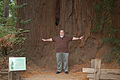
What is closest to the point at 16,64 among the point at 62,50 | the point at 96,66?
the point at 62,50

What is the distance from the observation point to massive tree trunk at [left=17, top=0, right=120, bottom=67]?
11.7 meters

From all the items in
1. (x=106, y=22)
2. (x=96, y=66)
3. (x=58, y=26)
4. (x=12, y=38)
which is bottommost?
(x=96, y=66)

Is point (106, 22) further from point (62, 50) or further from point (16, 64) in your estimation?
point (16, 64)

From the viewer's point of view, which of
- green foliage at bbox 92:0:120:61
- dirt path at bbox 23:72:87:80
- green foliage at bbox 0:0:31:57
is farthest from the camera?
green foliage at bbox 92:0:120:61

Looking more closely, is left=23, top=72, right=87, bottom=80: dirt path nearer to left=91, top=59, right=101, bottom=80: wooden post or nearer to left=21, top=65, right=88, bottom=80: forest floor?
left=21, top=65, right=88, bottom=80: forest floor

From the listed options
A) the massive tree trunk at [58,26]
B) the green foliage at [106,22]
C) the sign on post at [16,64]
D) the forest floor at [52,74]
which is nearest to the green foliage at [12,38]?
the massive tree trunk at [58,26]

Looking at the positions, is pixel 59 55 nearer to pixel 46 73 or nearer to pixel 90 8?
pixel 46 73

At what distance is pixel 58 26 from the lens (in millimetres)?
11961

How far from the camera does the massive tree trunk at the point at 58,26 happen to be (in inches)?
462

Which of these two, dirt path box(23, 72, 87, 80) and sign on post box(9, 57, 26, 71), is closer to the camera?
sign on post box(9, 57, 26, 71)

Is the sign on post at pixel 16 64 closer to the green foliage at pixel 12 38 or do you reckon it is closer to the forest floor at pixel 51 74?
the forest floor at pixel 51 74

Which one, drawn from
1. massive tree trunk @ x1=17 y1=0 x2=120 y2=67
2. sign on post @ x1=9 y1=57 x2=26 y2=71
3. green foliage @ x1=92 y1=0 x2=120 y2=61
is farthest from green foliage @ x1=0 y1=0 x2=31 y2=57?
green foliage @ x1=92 y1=0 x2=120 y2=61

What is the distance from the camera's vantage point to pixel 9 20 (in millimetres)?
10781

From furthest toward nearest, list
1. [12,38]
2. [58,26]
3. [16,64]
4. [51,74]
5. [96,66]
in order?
[58,26] < [51,74] < [12,38] < [96,66] < [16,64]
